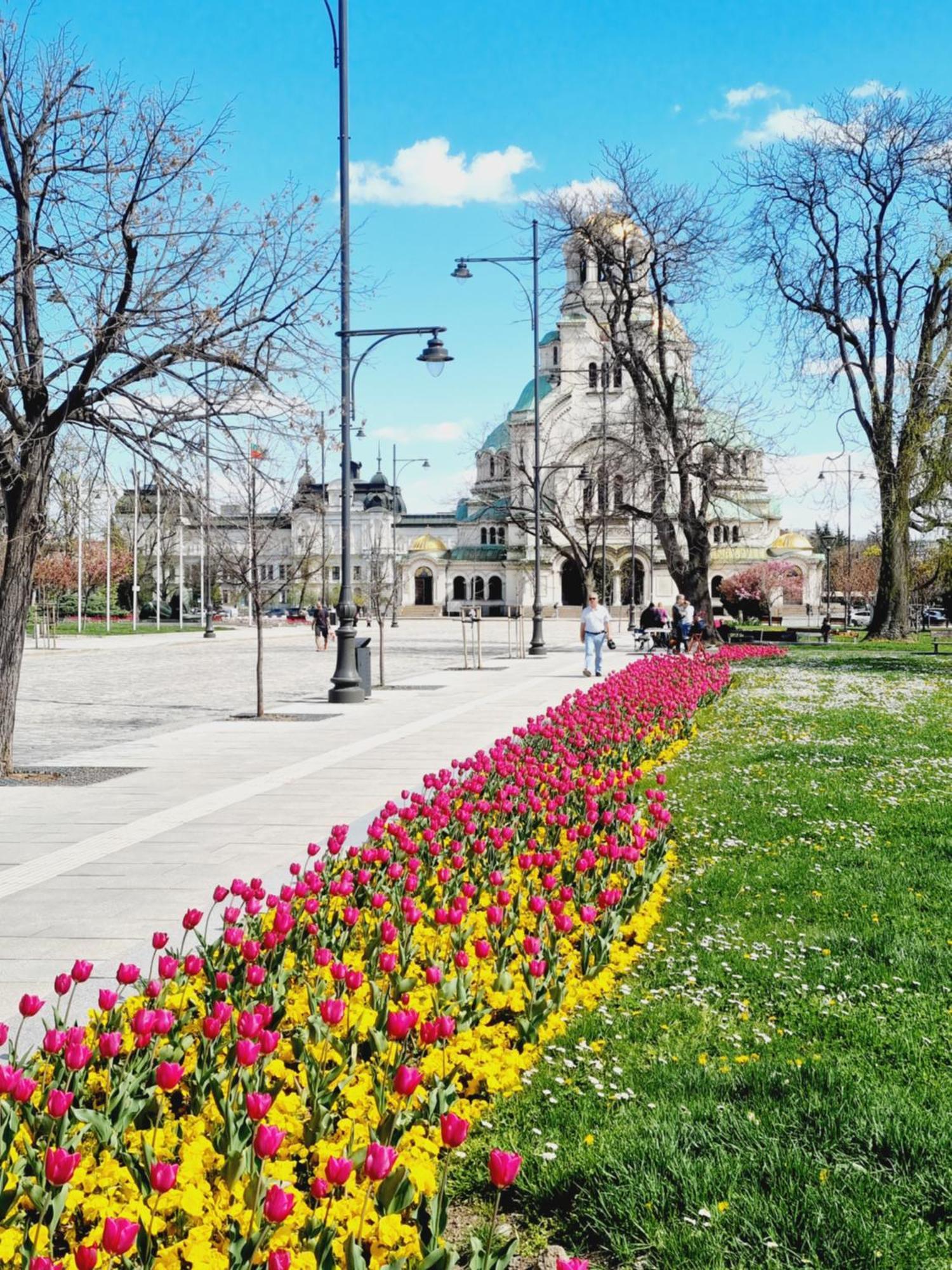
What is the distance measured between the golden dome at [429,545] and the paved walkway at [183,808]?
89291 mm

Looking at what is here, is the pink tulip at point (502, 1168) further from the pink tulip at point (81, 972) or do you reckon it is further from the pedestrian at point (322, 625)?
the pedestrian at point (322, 625)

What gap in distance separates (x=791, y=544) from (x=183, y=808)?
311 ft

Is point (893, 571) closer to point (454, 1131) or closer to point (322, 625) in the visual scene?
point (322, 625)

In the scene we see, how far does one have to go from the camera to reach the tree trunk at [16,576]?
11141mm

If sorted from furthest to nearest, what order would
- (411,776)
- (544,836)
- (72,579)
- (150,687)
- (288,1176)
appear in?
1. (72,579)
2. (150,687)
3. (411,776)
4. (544,836)
5. (288,1176)

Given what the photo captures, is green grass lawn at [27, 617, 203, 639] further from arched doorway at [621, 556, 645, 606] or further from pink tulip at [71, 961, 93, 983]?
pink tulip at [71, 961, 93, 983]

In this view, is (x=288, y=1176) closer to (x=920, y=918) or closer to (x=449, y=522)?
(x=920, y=918)

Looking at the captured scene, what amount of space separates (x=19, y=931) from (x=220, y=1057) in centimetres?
272

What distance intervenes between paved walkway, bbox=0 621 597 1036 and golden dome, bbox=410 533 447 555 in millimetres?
89291

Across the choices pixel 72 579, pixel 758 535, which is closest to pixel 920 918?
pixel 72 579

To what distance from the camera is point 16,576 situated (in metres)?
11.2

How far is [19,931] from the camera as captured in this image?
611 cm

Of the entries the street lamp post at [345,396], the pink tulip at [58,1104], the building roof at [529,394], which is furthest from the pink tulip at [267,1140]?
the building roof at [529,394]

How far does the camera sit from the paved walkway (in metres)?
6.18
